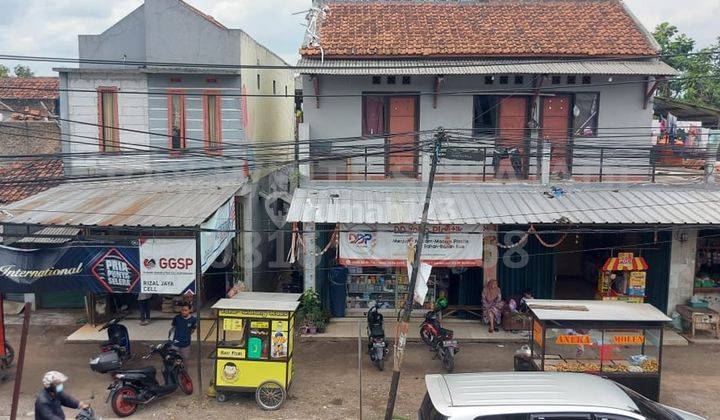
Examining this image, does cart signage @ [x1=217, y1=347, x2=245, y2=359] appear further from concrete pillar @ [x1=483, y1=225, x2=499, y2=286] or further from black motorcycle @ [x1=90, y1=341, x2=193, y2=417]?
concrete pillar @ [x1=483, y1=225, x2=499, y2=286]

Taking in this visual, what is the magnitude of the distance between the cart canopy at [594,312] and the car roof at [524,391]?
238 centimetres

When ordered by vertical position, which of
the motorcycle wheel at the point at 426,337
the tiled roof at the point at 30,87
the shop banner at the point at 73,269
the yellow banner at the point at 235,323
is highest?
the tiled roof at the point at 30,87

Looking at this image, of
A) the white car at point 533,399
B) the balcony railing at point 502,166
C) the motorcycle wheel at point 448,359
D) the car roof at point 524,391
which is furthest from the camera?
the balcony railing at point 502,166

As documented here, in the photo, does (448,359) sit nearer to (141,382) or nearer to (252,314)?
(252,314)

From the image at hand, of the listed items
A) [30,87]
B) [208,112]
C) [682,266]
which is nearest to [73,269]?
[208,112]

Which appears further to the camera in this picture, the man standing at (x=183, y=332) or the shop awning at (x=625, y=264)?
the shop awning at (x=625, y=264)

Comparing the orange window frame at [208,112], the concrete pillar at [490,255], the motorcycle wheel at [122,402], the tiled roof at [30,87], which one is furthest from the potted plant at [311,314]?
the tiled roof at [30,87]

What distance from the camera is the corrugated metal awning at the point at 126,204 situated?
42.6 feet

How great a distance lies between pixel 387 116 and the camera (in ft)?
56.4

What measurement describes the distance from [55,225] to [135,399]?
162 inches

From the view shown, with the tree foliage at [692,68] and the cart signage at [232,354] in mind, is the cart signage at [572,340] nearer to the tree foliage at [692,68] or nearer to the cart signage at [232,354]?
the cart signage at [232,354]

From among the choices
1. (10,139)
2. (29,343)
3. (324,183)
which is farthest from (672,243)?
(10,139)

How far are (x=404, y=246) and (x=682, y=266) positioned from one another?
781 cm

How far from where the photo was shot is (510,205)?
50.3 feet
